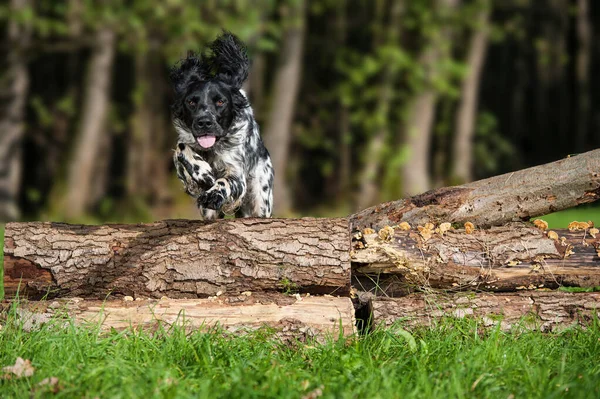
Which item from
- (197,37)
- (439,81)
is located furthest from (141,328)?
(439,81)

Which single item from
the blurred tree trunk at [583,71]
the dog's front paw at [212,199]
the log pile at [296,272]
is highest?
the blurred tree trunk at [583,71]

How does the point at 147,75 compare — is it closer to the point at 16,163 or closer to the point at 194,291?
the point at 16,163

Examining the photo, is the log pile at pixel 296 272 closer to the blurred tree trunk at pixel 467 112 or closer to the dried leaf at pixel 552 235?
the dried leaf at pixel 552 235

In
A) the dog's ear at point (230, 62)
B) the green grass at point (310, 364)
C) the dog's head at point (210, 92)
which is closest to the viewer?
→ the green grass at point (310, 364)

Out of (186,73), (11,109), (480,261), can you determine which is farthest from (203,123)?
(11,109)

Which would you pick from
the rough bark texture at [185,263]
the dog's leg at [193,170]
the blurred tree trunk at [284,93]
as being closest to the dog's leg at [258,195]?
the dog's leg at [193,170]

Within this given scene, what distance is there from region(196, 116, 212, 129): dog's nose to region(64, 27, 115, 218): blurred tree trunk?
9.93 metres

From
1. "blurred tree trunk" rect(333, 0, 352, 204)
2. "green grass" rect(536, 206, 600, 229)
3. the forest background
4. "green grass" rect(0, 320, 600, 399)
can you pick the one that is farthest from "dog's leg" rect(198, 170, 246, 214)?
"blurred tree trunk" rect(333, 0, 352, 204)

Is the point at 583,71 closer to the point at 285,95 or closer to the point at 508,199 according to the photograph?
the point at 285,95

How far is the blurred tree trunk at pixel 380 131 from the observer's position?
15852 mm

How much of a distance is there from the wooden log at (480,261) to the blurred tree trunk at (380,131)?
429 inches

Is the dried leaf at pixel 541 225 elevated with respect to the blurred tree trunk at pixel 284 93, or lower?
lower

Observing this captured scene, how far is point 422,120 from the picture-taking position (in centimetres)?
1574

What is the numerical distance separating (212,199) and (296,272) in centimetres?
68
